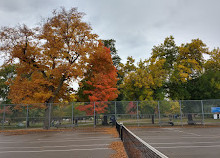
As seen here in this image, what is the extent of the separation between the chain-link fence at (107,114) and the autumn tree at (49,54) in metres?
0.96

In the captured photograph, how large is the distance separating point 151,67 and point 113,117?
10.6 metres

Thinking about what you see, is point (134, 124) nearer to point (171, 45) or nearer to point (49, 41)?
point (49, 41)

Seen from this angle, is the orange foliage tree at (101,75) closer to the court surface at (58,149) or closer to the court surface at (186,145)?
the court surface at (58,149)

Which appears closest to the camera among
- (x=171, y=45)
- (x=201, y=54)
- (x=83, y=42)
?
(x=83, y=42)

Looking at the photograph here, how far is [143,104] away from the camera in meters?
22.4

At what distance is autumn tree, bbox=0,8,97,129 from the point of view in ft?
67.1

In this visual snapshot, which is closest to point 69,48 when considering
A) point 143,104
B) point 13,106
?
point 13,106

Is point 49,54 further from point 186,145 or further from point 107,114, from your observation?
point 186,145

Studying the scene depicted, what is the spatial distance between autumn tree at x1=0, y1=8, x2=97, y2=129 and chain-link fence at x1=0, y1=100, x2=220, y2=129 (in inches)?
38.0

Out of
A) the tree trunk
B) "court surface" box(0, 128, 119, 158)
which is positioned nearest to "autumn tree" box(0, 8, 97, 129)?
the tree trunk

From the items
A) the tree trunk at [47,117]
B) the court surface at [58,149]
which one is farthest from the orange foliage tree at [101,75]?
the court surface at [58,149]

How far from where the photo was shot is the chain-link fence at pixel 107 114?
67.5 ft

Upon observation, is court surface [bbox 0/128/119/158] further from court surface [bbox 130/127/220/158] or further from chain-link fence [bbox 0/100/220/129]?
chain-link fence [bbox 0/100/220/129]

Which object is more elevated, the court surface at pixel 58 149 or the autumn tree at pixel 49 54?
the autumn tree at pixel 49 54
